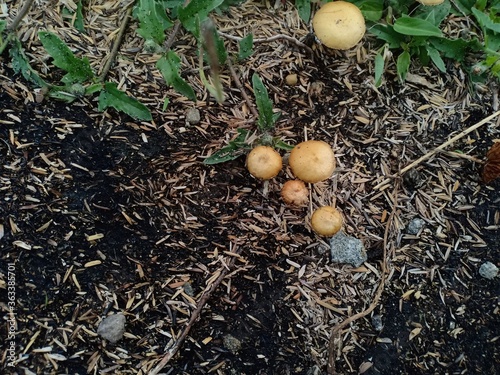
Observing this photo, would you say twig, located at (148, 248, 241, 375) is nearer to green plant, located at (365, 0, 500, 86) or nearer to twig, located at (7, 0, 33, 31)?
green plant, located at (365, 0, 500, 86)

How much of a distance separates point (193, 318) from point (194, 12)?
175 cm

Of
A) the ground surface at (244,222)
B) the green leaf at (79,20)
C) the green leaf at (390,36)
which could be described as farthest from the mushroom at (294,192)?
the green leaf at (79,20)

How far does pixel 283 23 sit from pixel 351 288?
5.64 ft

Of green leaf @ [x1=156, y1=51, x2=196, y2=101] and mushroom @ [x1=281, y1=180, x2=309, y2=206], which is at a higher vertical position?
green leaf @ [x1=156, y1=51, x2=196, y2=101]

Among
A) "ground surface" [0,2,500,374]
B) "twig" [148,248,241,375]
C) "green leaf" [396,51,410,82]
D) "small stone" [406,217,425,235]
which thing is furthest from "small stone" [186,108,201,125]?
"small stone" [406,217,425,235]

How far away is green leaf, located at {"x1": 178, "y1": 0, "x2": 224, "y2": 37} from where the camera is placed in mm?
2818

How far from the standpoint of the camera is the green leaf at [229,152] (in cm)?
279

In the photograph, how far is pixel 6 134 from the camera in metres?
2.67

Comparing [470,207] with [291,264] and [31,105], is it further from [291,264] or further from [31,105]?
[31,105]

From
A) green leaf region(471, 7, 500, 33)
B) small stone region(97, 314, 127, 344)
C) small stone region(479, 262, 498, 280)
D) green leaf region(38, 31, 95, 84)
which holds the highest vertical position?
green leaf region(38, 31, 95, 84)

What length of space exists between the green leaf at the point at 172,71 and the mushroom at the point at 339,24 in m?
0.84

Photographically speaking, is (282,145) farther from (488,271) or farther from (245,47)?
(488,271)

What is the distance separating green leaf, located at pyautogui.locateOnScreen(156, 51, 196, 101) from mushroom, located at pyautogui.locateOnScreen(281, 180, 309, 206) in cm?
77

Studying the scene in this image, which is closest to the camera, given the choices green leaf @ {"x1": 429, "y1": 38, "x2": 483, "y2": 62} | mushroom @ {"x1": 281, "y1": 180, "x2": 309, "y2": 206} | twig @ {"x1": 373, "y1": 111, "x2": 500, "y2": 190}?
mushroom @ {"x1": 281, "y1": 180, "x2": 309, "y2": 206}
